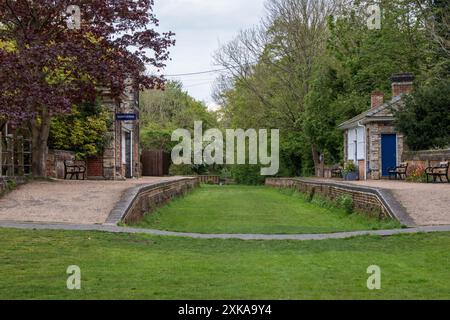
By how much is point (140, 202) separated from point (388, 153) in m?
16.3

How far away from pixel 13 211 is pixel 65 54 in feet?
19.4

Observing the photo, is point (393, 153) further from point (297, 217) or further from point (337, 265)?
point (337, 265)

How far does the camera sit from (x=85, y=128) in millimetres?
28906

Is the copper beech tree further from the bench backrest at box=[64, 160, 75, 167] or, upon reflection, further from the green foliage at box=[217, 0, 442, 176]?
the green foliage at box=[217, 0, 442, 176]

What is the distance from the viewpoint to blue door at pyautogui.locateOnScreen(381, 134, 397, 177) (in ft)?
102

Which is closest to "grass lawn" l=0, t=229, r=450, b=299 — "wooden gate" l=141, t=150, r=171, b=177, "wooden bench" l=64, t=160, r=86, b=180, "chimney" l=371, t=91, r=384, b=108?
"wooden bench" l=64, t=160, r=86, b=180

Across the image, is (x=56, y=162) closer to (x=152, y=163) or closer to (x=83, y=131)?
(x=83, y=131)

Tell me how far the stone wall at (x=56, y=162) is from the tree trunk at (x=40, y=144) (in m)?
3.05

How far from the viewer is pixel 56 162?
2734cm

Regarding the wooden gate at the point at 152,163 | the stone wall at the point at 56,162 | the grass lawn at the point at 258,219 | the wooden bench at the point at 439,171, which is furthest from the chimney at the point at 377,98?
the stone wall at the point at 56,162

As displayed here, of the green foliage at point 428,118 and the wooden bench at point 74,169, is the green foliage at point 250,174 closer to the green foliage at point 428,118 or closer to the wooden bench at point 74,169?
the green foliage at point 428,118

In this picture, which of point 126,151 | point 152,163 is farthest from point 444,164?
point 152,163

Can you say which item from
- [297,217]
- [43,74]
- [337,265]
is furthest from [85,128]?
[337,265]

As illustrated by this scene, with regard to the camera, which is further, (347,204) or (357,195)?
(347,204)
